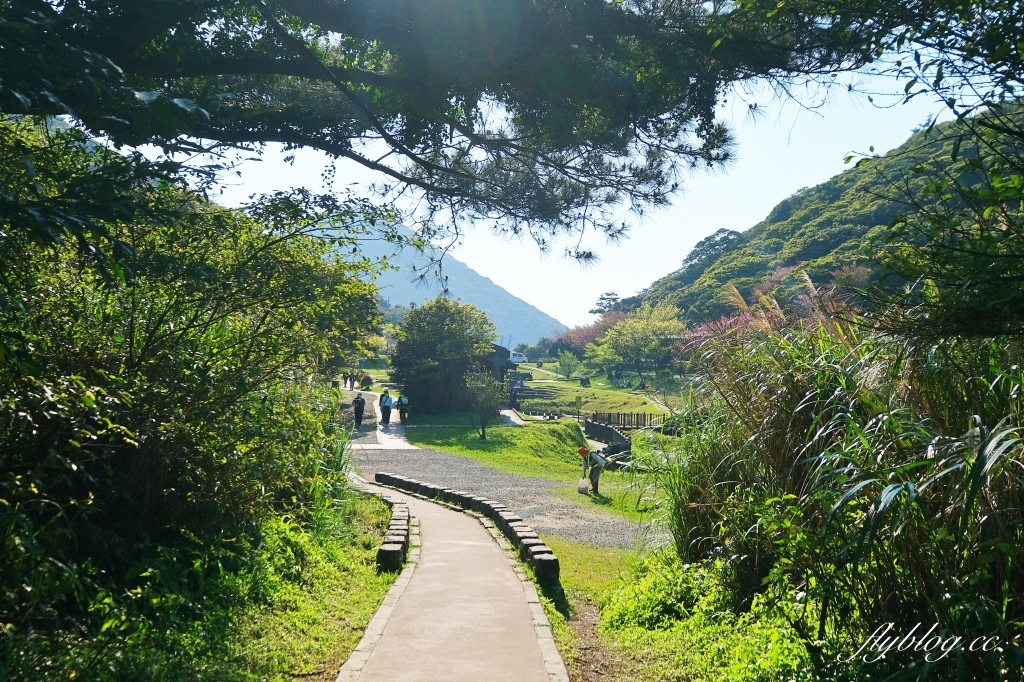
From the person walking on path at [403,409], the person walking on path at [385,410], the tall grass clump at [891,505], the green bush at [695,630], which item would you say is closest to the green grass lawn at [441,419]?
the person walking on path at [403,409]

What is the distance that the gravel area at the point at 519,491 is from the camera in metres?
13.3

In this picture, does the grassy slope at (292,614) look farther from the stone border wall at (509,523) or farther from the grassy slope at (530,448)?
the grassy slope at (530,448)

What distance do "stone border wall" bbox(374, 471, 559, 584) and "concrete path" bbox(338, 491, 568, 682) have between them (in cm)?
27

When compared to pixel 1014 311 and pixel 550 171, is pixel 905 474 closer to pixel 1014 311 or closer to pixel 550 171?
pixel 1014 311

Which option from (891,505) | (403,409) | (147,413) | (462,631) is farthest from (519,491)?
(403,409)

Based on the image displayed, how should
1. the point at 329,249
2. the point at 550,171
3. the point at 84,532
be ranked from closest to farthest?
the point at 84,532, the point at 550,171, the point at 329,249

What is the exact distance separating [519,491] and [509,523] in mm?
8168

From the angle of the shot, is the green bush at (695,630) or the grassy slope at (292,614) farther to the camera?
the grassy slope at (292,614)

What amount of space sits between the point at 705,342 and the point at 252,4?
15.2 feet

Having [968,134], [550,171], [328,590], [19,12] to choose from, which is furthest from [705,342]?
[19,12]

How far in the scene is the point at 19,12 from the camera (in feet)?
10.3

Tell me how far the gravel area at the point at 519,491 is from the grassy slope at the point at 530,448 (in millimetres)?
776

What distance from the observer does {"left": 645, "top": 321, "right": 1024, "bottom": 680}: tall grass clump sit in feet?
11.2

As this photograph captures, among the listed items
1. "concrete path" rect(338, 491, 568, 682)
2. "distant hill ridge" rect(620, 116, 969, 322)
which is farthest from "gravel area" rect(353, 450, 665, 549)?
"distant hill ridge" rect(620, 116, 969, 322)
